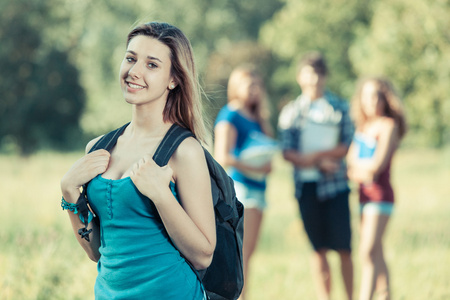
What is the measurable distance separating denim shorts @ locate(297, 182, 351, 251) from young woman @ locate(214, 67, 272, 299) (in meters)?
0.40

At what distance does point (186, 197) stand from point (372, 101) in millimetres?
3464

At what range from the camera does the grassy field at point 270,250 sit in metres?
4.58

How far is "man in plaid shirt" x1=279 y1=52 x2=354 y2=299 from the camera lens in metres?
5.11

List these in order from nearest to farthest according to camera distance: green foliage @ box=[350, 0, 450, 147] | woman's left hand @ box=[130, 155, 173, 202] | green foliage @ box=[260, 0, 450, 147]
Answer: woman's left hand @ box=[130, 155, 173, 202], green foliage @ box=[350, 0, 450, 147], green foliage @ box=[260, 0, 450, 147]

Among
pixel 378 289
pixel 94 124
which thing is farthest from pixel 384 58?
pixel 378 289

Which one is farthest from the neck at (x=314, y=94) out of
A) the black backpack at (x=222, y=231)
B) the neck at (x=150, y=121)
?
the neck at (x=150, y=121)

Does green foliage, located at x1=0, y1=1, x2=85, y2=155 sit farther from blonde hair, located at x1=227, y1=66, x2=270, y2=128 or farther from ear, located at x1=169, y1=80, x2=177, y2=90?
ear, located at x1=169, y1=80, x2=177, y2=90

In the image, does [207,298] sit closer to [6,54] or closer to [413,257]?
[413,257]

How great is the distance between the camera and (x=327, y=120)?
522 centimetres

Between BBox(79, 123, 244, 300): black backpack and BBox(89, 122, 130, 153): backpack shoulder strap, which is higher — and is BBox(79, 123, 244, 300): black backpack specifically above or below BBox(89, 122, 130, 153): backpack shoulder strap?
below

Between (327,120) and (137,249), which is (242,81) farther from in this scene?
(137,249)

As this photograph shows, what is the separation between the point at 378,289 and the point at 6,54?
29.2 metres

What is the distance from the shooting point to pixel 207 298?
2.22 m

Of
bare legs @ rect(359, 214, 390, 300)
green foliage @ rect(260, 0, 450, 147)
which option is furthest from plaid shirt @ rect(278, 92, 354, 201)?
green foliage @ rect(260, 0, 450, 147)
